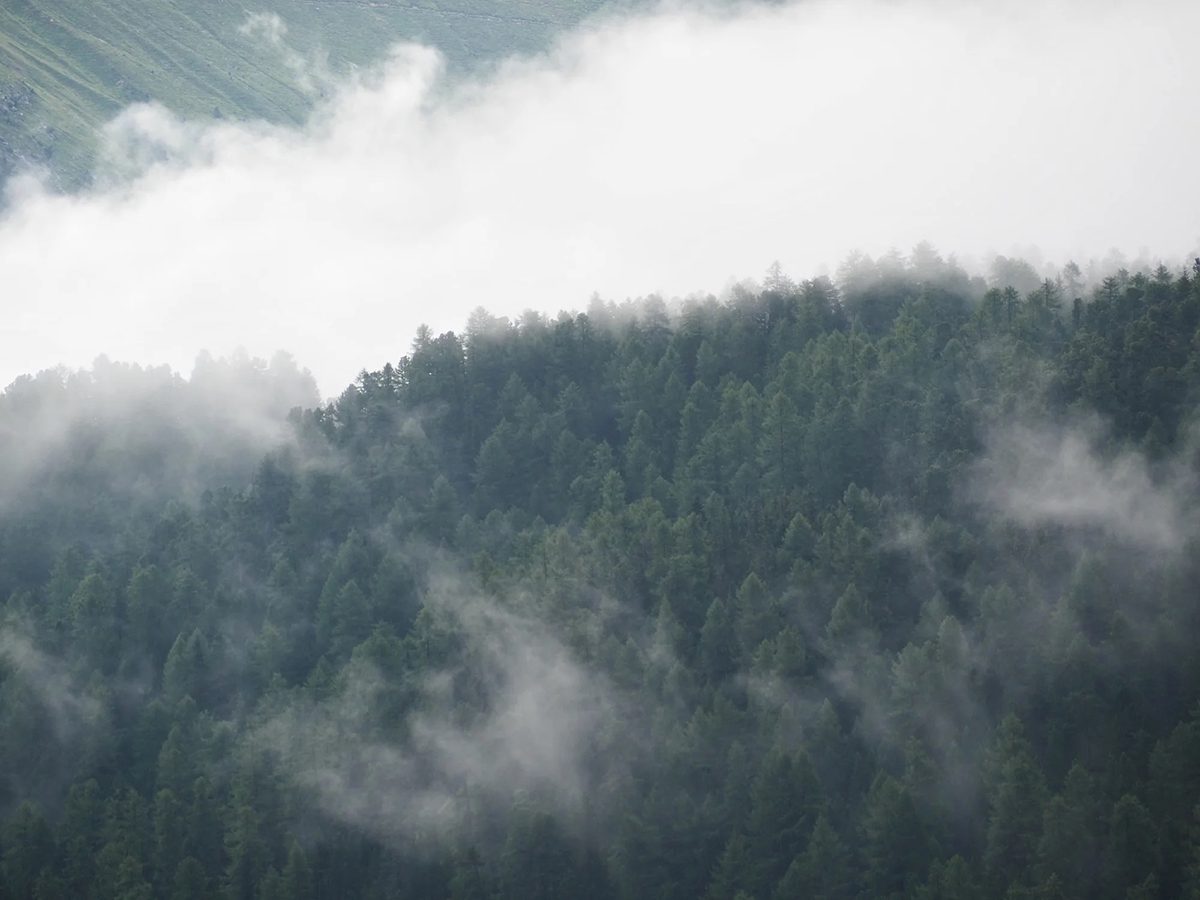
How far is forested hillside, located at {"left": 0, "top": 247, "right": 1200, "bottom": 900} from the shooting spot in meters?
96.4

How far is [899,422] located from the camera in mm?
124438

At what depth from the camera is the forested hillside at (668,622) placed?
316 ft

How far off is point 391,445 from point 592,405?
18.4 m

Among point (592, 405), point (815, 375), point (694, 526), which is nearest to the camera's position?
point (694, 526)

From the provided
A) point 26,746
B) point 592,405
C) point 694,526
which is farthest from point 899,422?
point 26,746

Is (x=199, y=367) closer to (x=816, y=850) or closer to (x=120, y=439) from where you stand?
(x=120, y=439)

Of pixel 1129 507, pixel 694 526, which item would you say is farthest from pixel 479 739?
pixel 1129 507

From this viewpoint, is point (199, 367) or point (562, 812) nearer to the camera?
point (562, 812)

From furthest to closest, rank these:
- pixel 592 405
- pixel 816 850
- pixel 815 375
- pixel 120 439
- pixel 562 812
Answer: pixel 120 439
pixel 592 405
pixel 815 375
pixel 562 812
pixel 816 850

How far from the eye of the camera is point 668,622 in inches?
4466

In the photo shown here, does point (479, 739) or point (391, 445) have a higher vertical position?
point (391, 445)

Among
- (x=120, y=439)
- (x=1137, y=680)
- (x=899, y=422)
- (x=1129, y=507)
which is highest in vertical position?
(x=120, y=439)

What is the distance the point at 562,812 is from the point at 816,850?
61.3 feet

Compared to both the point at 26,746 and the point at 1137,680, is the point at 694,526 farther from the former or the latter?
the point at 26,746
